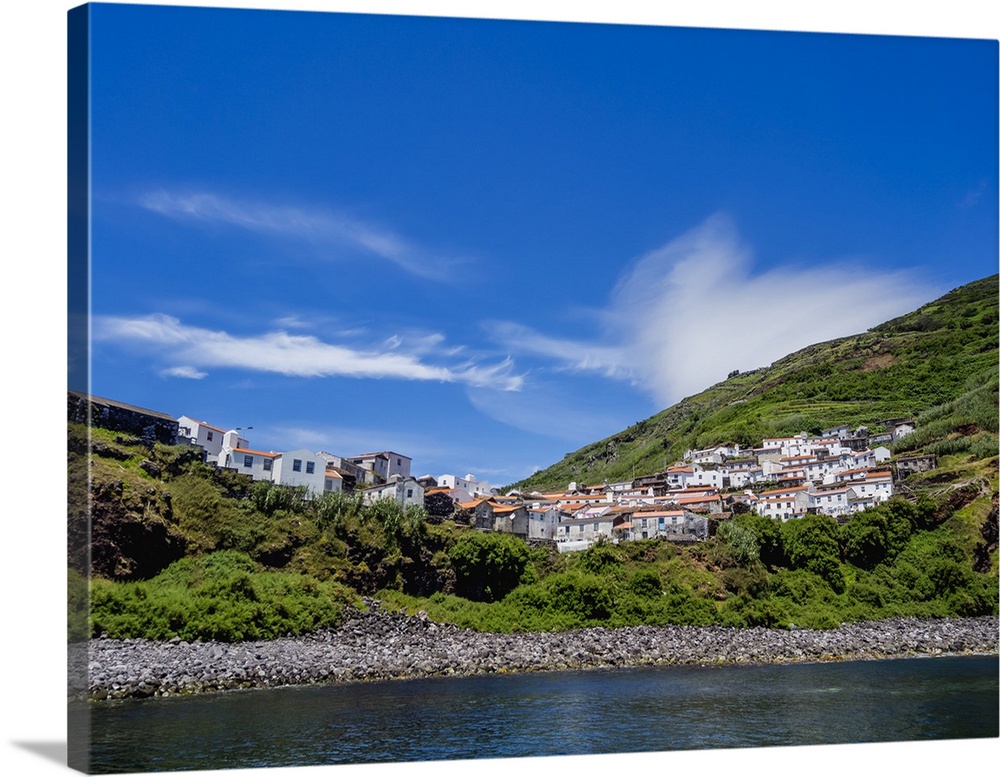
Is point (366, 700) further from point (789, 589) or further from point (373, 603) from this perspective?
point (789, 589)

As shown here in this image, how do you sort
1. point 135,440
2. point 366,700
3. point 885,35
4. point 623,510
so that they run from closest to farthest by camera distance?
point 885,35, point 366,700, point 135,440, point 623,510

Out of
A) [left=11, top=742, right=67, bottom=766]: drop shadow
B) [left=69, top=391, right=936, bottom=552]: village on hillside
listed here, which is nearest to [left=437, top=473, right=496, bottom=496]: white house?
[left=69, top=391, right=936, bottom=552]: village on hillside

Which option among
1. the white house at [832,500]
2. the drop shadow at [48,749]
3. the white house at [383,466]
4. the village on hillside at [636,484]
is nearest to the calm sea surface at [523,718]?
the drop shadow at [48,749]

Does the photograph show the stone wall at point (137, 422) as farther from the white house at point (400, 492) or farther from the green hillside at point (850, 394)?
the green hillside at point (850, 394)

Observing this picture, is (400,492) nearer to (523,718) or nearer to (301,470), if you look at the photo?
(301,470)

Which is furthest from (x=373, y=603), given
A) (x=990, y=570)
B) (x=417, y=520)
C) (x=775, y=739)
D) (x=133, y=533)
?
(x=990, y=570)

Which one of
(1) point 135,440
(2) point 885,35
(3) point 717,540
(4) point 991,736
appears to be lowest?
(4) point 991,736
